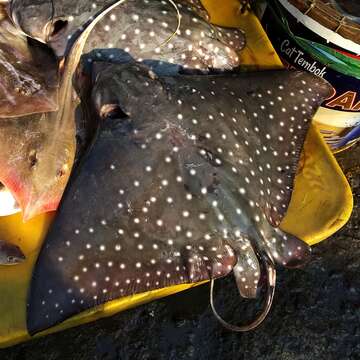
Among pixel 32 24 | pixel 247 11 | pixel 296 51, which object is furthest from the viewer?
pixel 247 11

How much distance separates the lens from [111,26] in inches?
76.5

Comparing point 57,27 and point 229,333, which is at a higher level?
point 57,27

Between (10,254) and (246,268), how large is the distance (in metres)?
0.85

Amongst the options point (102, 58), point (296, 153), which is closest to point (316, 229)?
point (296, 153)

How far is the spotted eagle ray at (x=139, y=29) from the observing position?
6.33 ft

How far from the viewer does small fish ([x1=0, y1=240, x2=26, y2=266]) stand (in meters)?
1.84

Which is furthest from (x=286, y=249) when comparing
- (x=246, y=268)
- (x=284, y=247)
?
(x=246, y=268)

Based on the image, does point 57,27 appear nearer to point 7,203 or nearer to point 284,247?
point 7,203

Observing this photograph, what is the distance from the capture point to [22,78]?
5.94ft

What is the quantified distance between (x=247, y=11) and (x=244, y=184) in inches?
42.5

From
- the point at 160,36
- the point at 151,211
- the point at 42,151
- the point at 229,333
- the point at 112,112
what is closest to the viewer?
the point at 151,211

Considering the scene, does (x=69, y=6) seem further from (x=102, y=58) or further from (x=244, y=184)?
(x=244, y=184)

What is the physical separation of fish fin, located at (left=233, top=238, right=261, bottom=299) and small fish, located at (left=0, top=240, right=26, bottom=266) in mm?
786

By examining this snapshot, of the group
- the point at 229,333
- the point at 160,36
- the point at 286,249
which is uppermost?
the point at 160,36
